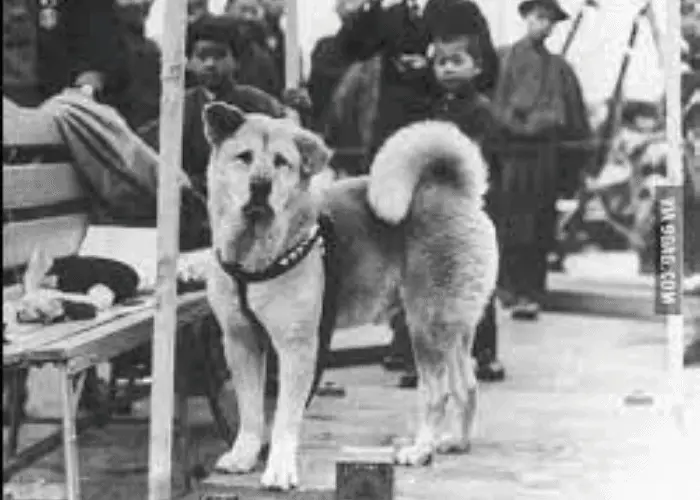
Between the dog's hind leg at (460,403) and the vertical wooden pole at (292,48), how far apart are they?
102 centimetres

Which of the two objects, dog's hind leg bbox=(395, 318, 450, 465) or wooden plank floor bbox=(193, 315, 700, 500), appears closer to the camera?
wooden plank floor bbox=(193, 315, 700, 500)

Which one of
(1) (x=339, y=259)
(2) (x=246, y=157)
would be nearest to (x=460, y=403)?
(1) (x=339, y=259)

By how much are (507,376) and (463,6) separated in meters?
2.07

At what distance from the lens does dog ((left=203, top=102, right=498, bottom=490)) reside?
429cm

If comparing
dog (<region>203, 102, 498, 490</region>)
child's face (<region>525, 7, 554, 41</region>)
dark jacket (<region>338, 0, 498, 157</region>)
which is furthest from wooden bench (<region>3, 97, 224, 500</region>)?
child's face (<region>525, 7, 554, 41</region>)

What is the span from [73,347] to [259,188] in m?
0.63

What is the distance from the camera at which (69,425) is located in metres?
4.26

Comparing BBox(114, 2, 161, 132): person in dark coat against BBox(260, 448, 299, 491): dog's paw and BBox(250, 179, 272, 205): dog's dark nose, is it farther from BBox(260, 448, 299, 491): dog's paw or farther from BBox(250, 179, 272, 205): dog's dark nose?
BBox(260, 448, 299, 491): dog's paw

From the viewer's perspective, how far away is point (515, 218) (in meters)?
7.25

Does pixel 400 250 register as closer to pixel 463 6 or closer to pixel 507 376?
pixel 463 6

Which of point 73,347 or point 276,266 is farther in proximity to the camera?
point 276,266

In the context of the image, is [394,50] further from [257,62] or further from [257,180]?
[257,180]

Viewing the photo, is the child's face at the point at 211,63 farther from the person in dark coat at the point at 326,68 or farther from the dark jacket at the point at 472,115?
the dark jacket at the point at 472,115

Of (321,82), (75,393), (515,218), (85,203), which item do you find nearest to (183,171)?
(85,203)
